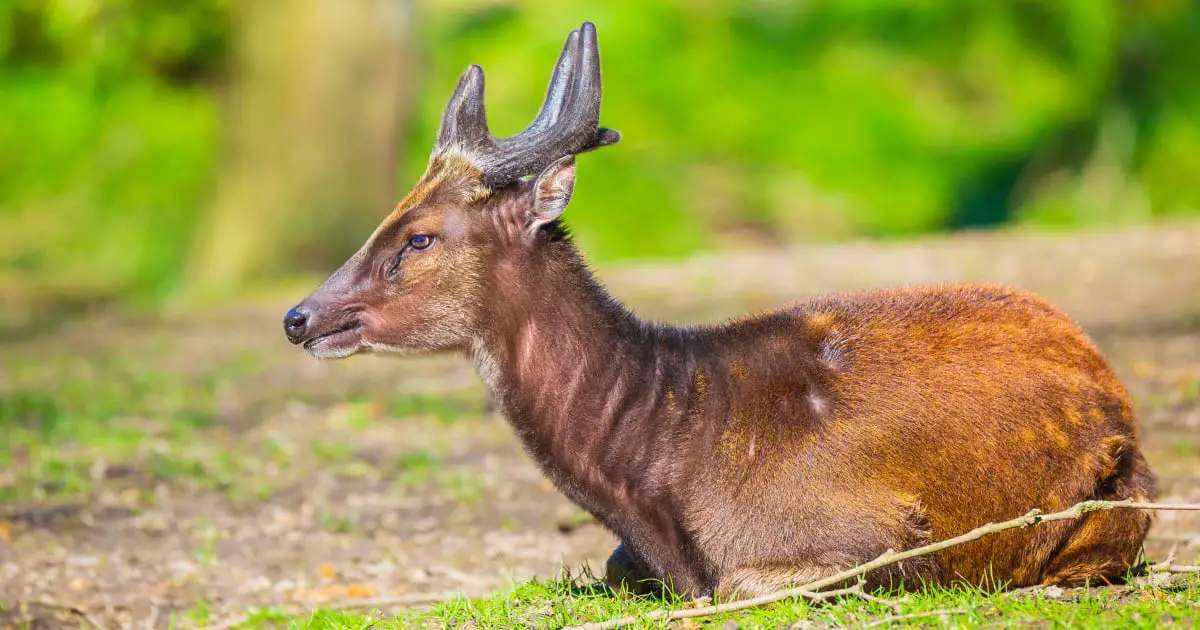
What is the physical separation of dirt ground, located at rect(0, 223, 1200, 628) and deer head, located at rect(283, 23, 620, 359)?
1217 mm

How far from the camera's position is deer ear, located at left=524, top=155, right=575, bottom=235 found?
17.0 feet

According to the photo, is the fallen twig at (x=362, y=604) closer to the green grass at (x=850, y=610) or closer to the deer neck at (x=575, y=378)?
the green grass at (x=850, y=610)

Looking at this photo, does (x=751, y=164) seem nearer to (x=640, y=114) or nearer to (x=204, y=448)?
(x=640, y=114)

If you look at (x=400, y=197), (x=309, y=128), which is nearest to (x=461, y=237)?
(x=309, y=128)

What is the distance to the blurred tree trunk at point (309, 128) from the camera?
585 inches

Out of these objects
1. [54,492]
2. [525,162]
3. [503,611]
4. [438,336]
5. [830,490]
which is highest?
[525,162]

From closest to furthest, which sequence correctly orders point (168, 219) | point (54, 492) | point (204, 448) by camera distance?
point (54, 492)
point (204, 448)
point (168, 219)

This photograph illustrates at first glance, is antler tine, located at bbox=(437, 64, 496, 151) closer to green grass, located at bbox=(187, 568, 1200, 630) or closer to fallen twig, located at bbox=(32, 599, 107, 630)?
green grass, located at bbox=(187, 568, 1200, 630)

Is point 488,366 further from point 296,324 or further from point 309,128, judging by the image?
point 309,128

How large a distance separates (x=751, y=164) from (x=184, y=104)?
7.07m

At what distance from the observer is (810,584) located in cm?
493

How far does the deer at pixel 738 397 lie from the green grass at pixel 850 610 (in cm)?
14

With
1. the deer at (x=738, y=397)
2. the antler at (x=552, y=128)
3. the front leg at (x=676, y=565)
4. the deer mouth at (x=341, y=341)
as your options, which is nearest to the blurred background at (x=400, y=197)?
the deer at (x=738, y=397)

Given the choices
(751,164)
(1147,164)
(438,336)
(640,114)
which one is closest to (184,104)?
(640,114)
